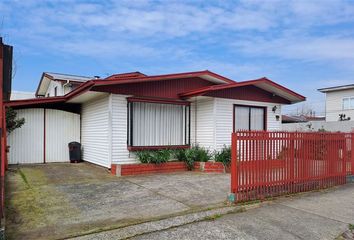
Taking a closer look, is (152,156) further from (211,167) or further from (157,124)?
(211,167)

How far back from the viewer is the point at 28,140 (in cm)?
1269

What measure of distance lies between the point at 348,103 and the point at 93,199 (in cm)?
3051

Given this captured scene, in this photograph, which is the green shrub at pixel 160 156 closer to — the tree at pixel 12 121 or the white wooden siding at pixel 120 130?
the white wooden siding at pixel 120 130

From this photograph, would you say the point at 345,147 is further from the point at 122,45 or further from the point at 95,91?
the point at 122,45

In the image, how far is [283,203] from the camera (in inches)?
270

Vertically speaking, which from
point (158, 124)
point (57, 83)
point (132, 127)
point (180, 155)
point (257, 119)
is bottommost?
point (180, 155)

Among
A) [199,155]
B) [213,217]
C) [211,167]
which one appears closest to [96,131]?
[199,155]

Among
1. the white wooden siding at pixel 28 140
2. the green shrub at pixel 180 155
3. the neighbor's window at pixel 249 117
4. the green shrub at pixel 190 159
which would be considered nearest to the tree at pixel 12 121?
the white wooden siding at pixel 28 140

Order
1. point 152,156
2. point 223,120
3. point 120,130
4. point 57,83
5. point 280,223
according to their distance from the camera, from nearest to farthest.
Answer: point 280,223 → point 152,156 → point 120,130 → point 223,120 → point 57,83

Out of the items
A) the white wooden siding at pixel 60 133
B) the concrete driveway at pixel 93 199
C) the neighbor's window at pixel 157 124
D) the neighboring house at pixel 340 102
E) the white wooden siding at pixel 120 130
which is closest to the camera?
the concrete driveway at pixel 93 199

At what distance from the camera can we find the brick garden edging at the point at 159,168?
9914mm

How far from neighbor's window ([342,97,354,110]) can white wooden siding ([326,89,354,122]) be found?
288 mm

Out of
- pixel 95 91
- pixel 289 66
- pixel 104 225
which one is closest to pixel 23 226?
pixel 104 225

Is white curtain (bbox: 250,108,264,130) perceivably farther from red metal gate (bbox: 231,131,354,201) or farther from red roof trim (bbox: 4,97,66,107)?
red roof trim (bbox: 4,97,66,107)
